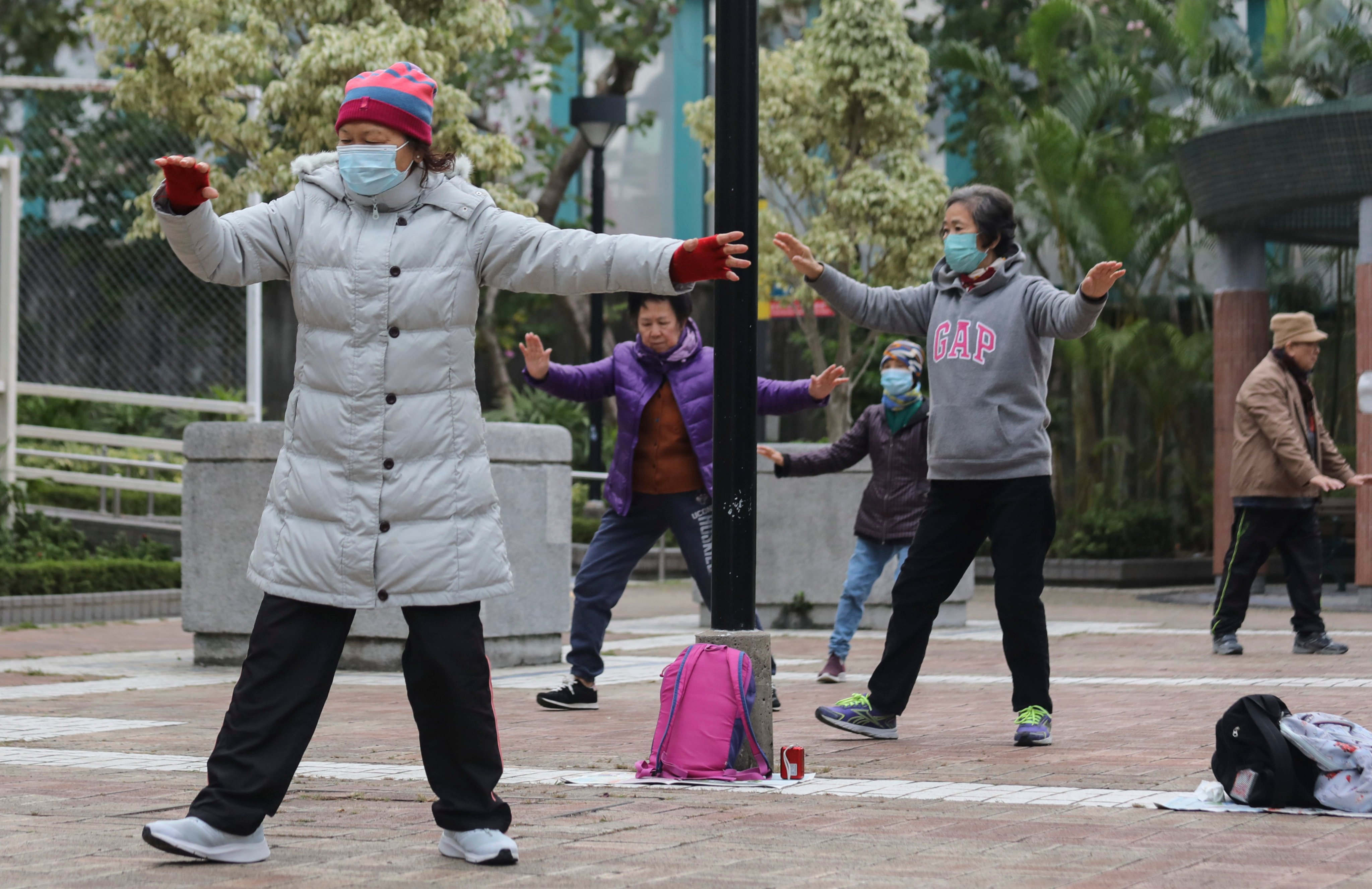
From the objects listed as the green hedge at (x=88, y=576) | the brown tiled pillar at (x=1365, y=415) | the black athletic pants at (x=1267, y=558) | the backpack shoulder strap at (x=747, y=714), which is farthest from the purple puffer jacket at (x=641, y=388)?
the brown tiled pillar at (x=1365, y=415)

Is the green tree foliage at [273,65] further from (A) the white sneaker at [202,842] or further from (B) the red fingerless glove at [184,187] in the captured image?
(A) the white sneaker at [202,842]

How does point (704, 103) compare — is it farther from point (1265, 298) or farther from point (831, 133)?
point (1265, 298)

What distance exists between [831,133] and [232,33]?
6850 millimetres

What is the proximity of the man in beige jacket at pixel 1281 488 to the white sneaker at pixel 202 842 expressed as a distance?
703cm

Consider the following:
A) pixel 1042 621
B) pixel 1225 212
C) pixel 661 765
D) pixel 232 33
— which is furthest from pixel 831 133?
pixel 661 765

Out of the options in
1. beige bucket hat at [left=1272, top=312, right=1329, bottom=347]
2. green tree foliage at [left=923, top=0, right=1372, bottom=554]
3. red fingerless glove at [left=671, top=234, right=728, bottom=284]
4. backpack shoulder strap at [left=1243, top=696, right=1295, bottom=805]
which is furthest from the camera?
green tree foliage at [left=923, top=0, right=1372, bottom=554]

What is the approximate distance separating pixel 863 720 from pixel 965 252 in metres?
1.70

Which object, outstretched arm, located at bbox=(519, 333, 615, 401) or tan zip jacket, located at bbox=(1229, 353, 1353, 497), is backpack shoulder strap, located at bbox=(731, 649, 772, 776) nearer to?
outstretched arm, located at bbox=(519, 333, 615, 401)

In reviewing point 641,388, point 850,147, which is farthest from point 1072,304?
point 850,147

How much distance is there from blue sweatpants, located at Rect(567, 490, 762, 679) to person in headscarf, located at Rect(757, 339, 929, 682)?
1.26 metres

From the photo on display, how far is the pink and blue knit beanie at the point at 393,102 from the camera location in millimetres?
4301

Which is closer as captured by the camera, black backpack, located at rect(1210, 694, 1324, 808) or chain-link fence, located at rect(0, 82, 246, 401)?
black backpack, located at rect(1210, 694, 1324, 808)

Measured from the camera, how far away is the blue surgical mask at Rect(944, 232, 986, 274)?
251 inches

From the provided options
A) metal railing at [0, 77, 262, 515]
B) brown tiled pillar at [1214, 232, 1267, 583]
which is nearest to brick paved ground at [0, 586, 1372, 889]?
metal railing at [0, 77, 262, 515]
